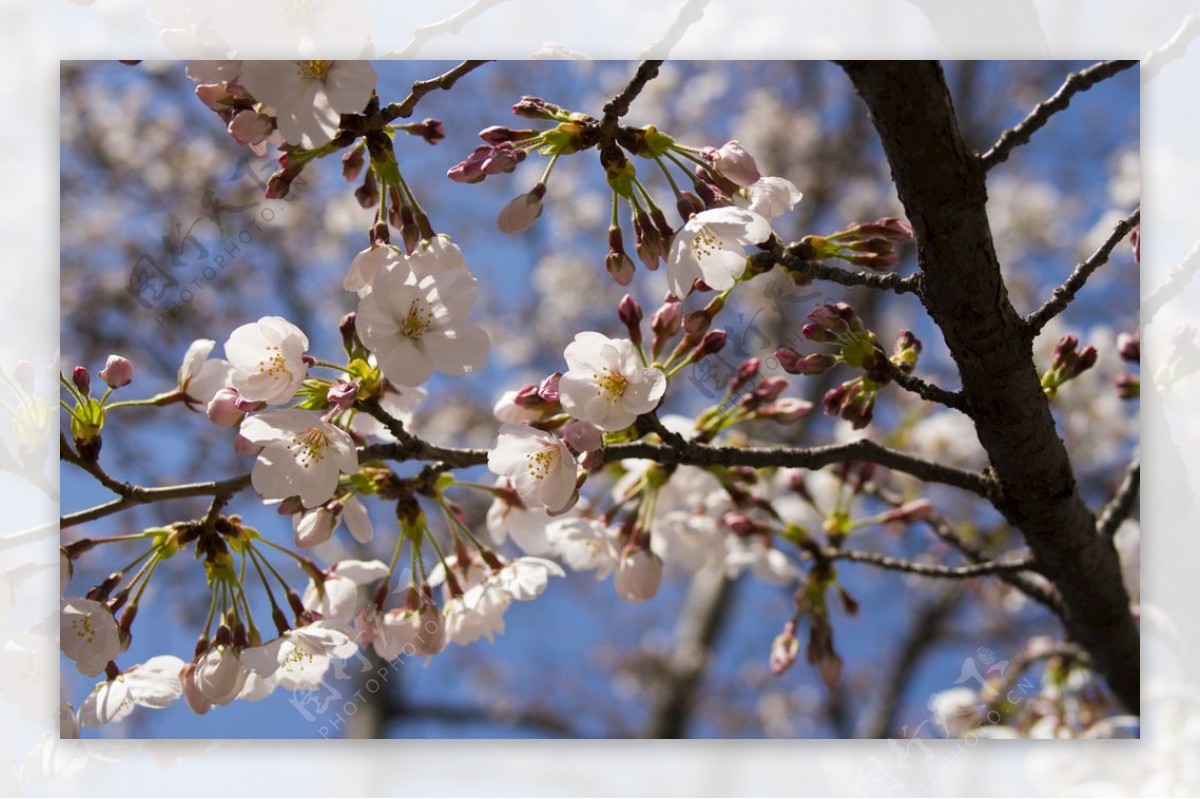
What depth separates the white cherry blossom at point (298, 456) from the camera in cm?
100

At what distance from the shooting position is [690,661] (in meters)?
3.64

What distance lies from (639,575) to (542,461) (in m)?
0.32

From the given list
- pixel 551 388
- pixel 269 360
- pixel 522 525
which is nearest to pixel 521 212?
pixel 551 388

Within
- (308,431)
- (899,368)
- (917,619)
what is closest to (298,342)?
(308,431)

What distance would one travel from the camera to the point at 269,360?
1020mm

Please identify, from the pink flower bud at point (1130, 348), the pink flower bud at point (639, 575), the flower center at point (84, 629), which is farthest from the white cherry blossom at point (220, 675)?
the pink flower bud at point (1130, 348)

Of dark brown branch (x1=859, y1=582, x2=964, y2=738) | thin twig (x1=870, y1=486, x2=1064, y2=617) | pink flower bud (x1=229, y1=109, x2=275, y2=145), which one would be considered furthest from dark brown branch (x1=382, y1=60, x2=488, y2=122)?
dark brown branch (x1=859, y1=582, x2=964, y2=738)

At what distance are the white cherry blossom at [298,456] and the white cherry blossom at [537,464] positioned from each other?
14 cm

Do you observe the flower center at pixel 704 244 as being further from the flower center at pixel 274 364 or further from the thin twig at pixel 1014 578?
the thin twig at pixel 1014 578

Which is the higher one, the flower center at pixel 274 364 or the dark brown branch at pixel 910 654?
the flower center at pixel 274 364

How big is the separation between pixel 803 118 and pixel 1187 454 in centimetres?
286

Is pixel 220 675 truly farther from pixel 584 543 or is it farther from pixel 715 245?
pixel 715 245

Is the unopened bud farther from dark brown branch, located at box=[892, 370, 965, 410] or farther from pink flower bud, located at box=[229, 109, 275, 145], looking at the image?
pink flower bud, located at box=[229, 109, 275, 145]

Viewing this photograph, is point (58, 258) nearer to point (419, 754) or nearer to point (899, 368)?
point (419, 754)
